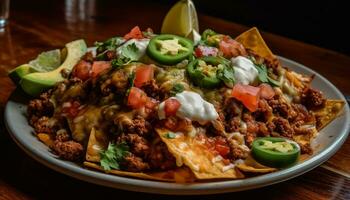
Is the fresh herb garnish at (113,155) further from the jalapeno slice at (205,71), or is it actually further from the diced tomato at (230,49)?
the diced tomato at (230,49)

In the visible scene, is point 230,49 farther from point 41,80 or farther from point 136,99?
point 41,80

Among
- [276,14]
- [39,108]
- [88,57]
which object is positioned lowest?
[276,14]

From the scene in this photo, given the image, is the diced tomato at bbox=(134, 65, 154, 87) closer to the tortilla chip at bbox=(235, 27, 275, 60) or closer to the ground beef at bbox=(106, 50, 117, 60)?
the ground beef at bbox=(106, 50, 117, 60)

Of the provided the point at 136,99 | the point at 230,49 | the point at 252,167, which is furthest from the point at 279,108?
the point at 136,99

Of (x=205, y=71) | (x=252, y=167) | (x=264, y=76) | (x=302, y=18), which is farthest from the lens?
(x=302, y=18)

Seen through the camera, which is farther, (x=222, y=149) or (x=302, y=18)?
(x=302, y=18)

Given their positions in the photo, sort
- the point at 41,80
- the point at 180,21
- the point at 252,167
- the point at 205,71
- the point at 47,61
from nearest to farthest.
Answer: the point at 252,167
the point at 205,71
the point at 41,80
the point at 47,61
the point at 180,21
